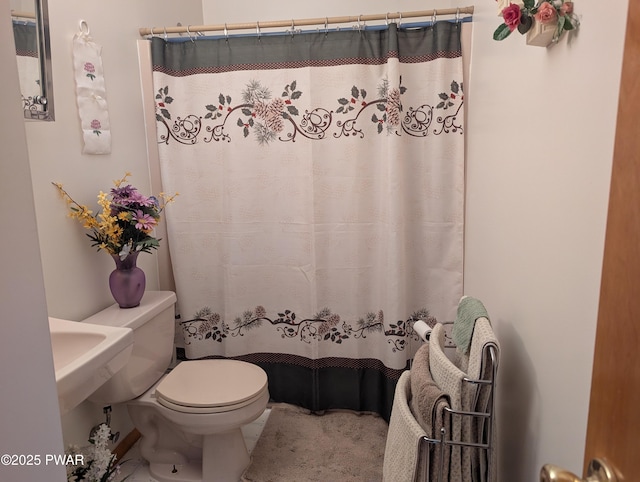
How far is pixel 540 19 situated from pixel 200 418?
1.65m

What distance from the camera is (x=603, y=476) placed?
0.56 metres

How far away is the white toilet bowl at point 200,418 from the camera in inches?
68.3

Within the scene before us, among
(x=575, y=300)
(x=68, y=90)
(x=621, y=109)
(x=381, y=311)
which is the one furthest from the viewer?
(x=381, y=311)

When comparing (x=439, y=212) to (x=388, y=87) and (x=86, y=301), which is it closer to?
(x=388, y=87)

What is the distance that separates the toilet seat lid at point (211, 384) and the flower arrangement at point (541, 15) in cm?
151

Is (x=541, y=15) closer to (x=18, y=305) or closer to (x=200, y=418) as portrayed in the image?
(x=18, y=305)

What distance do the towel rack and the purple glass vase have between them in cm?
126

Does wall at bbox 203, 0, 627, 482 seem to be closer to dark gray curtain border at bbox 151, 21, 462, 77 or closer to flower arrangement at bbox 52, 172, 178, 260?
dark gray curtain border at bbox 151, 21, 462, 77

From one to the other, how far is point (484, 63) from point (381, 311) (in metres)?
1.18

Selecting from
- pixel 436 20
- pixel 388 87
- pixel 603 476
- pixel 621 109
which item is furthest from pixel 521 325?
pixel 436 20

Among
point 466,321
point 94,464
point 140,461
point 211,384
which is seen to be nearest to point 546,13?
point 466,321

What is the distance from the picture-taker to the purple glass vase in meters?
Answer: 1.81

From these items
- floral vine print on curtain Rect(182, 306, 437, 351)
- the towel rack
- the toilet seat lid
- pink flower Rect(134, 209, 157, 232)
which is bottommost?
the toilet seat lid

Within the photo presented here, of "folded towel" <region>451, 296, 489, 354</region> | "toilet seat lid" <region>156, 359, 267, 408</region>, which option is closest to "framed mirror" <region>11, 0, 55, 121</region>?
"toilet seat lid" <region>156, 359, 267, 408</region>
